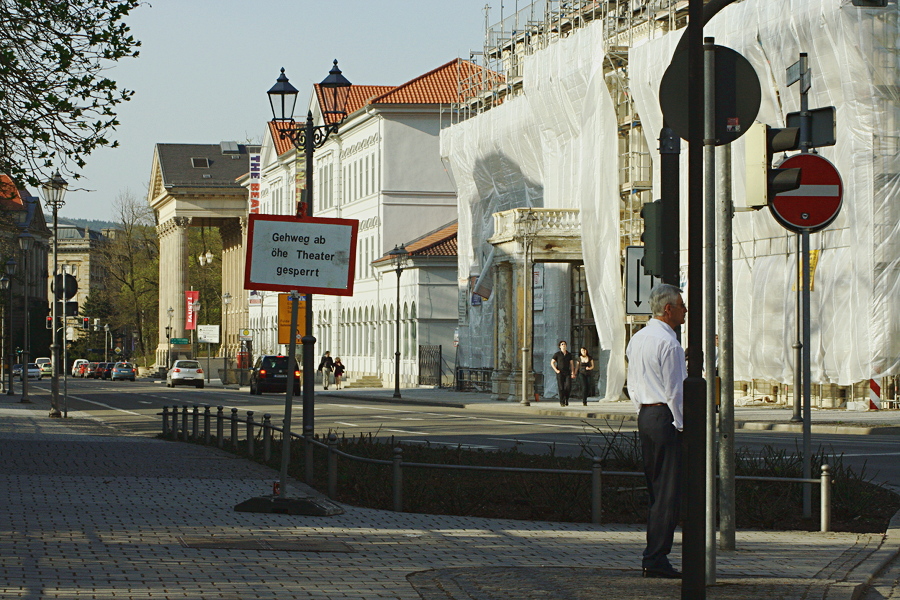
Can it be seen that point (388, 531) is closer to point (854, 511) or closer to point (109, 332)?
point (854, 511)

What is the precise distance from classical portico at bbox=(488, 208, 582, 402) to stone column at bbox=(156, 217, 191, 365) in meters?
70.1

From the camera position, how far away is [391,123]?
73.7m

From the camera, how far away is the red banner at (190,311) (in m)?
104

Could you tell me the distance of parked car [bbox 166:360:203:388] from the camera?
76062 millimetres

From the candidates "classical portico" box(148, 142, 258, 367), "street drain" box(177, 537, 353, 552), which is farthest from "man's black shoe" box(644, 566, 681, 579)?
"classical portico" box(148, 142, 258, 367)

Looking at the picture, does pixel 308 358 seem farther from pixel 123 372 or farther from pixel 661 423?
pixel 123 372

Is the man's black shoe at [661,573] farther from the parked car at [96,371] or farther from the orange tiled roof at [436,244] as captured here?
the parked car at [96,371]

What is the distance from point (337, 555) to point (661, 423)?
→ 274cm

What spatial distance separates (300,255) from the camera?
41.7 ft

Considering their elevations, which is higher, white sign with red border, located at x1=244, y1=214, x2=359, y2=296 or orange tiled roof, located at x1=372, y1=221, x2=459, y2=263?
orange tiled roof, located at x1=372, y1=221, x2=459, y2=263

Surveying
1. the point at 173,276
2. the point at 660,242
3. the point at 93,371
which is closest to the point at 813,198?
the point at 660,242

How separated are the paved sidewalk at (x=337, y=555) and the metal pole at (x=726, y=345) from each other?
62cm

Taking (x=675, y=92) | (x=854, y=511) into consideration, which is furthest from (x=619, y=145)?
(x=675, y=92)

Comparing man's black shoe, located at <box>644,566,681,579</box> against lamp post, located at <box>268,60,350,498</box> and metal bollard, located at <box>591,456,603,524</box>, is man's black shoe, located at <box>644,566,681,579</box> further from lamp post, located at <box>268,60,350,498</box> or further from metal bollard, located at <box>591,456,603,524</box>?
lamp post, located at <box>268,60,350,498</box>
